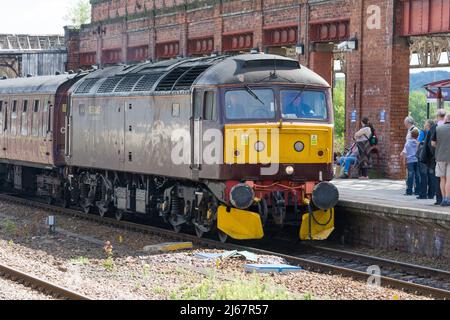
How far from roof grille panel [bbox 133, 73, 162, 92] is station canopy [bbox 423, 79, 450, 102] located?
9.51 meters

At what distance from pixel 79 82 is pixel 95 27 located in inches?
931

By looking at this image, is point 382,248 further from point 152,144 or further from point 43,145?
point 43,145

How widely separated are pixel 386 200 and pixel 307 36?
1167cm

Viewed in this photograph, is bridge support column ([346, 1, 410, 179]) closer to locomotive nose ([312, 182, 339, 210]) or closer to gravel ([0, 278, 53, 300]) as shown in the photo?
locomotive nose ([312, 182, 339, 210])

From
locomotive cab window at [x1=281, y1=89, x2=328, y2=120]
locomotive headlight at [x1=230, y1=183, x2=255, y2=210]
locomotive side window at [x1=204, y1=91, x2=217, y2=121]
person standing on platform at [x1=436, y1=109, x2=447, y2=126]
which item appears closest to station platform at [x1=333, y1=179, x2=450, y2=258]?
person standing on platform at [x1=436, y1=109, x2=447, y2=126]

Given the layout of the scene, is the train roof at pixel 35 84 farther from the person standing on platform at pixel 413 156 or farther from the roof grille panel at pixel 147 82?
the person standing on platform at pixel 413 156

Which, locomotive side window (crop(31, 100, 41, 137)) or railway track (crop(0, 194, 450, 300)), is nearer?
railway track (crop(0, 194, 450, 300))

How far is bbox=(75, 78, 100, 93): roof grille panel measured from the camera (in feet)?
75.7

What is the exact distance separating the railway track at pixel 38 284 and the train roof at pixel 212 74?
5.12m

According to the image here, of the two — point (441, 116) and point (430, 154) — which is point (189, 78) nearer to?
point (430, 154)

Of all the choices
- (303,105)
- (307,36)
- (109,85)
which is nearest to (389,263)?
(303,105)

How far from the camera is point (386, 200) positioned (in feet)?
66.3

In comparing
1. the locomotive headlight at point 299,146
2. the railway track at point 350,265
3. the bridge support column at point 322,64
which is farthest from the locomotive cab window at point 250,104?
the bridge support column at point 322,64
